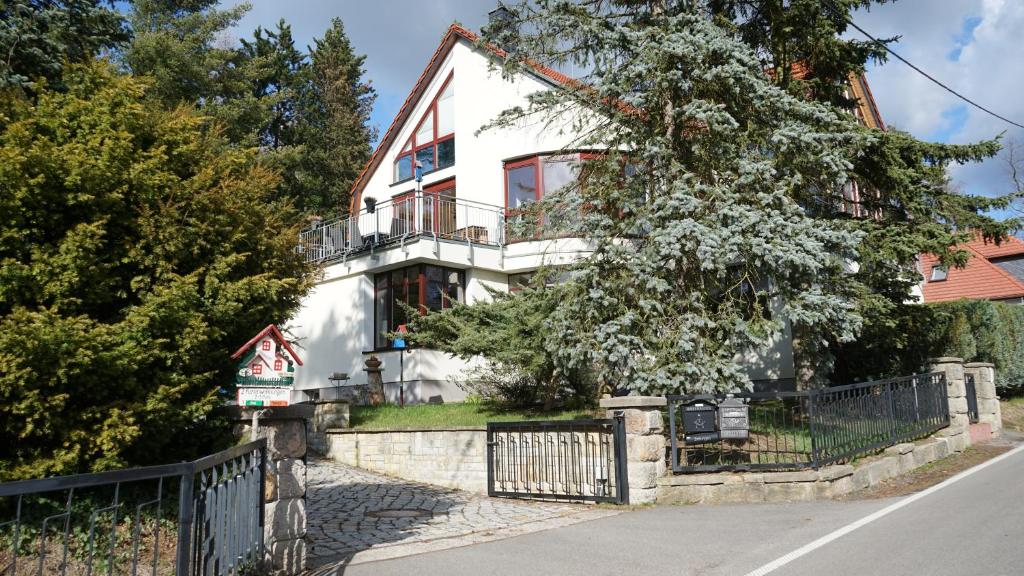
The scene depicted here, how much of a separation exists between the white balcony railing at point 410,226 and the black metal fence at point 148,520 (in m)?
12.0

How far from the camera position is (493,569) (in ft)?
21.1

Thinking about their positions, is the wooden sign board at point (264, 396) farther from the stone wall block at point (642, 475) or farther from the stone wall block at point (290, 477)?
the stone wall block at point (642, 475)

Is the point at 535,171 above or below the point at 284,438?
above

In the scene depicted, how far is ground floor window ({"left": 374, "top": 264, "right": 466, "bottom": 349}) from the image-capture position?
18750 mm

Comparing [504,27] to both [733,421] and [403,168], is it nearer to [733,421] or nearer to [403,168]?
[733,421]

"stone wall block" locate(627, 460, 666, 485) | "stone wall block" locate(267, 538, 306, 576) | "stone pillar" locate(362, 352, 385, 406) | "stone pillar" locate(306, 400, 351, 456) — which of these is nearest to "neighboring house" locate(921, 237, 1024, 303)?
"stone pillar" locate(362, 352, 385, 406)

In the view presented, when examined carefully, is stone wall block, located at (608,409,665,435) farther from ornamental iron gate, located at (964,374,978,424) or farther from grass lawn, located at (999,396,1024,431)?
grass lawn, located at (999,396,1024,431)

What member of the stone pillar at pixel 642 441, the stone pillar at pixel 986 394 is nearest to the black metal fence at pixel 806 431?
the stone pillar at pixel 642 441

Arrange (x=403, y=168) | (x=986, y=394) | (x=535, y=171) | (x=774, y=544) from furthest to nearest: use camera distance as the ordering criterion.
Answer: (x=403, y=168), (x=535, y=171), (x=986, y=394), (x=774, y=544)

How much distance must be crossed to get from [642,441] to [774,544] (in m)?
2.67

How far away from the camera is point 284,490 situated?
20.7ft

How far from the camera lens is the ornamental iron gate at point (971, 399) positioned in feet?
49.1

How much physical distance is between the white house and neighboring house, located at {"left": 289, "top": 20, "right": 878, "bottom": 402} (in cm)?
3

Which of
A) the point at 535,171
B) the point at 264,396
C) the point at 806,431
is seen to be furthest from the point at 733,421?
the point at 535,171
